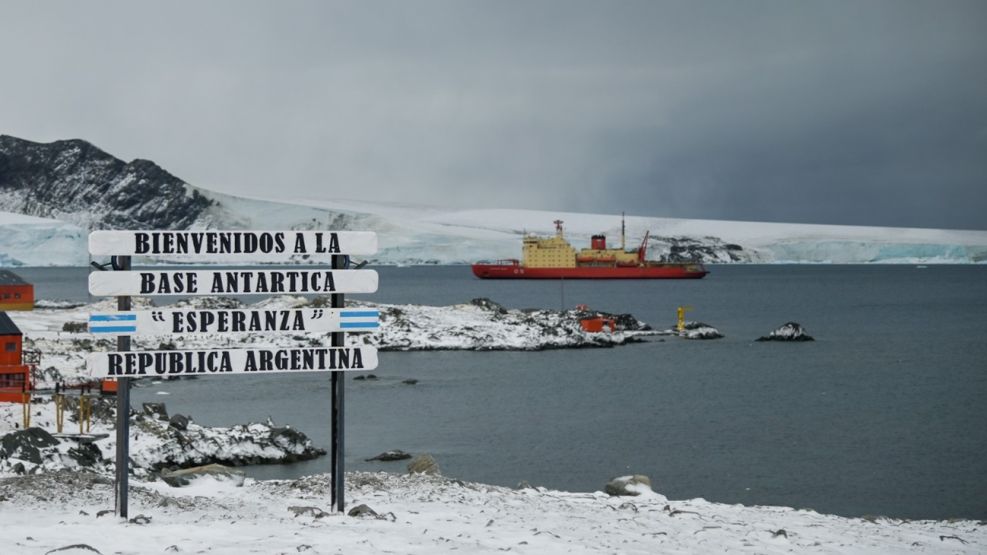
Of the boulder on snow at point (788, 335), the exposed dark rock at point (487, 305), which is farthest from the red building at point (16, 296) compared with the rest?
the boulder on snow at point (788, 335)

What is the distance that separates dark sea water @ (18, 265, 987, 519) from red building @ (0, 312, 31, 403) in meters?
4.58

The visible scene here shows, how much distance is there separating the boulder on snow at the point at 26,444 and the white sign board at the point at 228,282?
598 cm

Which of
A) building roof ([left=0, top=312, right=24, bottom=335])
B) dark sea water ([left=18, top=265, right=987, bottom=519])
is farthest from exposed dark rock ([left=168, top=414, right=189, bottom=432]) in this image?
building roof ([left=0, top=312, right=24, bottom=335])

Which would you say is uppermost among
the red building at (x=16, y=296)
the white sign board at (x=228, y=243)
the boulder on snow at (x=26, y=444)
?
the white sign board at (x=228, y=243)

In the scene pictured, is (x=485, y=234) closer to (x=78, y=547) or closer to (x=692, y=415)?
(x=692, y=415)

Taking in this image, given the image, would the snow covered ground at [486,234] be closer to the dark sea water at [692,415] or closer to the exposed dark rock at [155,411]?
the dark sea water at [692,415]

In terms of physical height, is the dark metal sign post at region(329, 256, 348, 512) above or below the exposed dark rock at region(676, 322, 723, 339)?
above

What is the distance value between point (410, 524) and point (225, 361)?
229 cm

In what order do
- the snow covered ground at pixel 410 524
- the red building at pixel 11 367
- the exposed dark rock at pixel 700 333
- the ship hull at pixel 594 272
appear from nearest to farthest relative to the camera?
1. the snow covered ground at pixel 410 524
2. the red building at pixel 11 367
3. the exposed dark rock at pixel 700 333
4. the ship hull at pixel 594 272

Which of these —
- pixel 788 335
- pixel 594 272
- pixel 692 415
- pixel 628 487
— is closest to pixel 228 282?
pixel 628 487

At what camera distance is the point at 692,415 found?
3091cm

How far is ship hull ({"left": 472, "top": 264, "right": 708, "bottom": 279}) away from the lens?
13475 centimetres

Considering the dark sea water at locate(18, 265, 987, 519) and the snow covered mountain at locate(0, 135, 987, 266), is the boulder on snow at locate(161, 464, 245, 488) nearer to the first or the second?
the dark sea water at locate(18, 265, 987, 519)

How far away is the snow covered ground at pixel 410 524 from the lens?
360 inches
